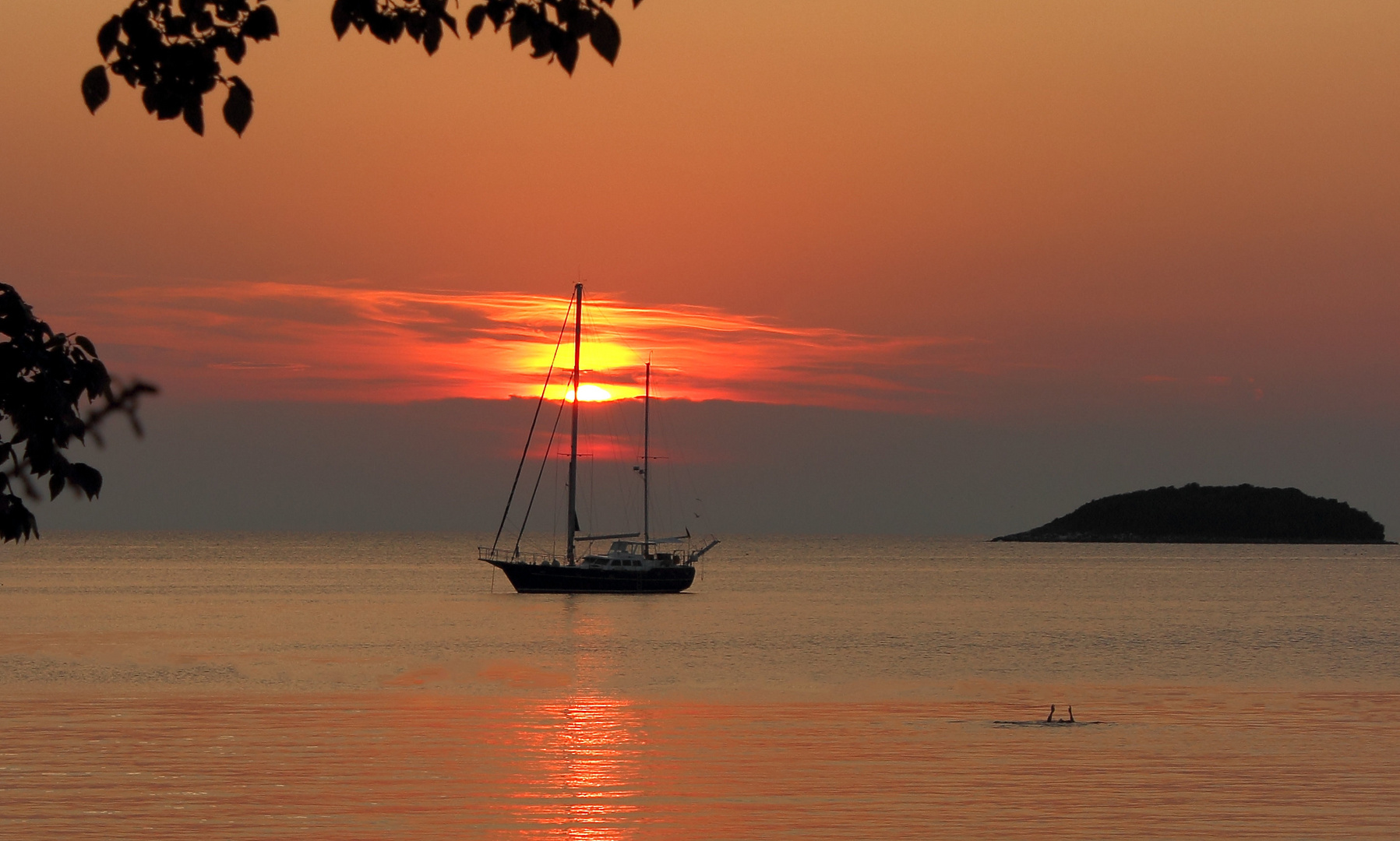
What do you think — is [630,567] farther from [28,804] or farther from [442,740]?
[28,804]

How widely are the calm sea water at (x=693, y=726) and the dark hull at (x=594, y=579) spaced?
27.7 ft

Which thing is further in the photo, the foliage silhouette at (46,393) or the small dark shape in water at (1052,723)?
the small dark shape in water at (1052,723)

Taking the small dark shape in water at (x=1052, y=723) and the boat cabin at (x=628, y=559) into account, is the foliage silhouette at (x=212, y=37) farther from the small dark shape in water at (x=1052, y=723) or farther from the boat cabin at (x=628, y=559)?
the boat cabin at (x=628, y=559)

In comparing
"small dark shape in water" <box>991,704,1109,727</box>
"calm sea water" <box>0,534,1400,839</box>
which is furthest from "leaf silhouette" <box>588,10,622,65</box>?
"small dark shape in water" <box>991,704,1109,727</box>

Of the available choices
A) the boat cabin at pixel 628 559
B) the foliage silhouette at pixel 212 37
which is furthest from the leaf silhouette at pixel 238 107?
the boat cabin at pixel 628 559

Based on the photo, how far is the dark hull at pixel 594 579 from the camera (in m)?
103

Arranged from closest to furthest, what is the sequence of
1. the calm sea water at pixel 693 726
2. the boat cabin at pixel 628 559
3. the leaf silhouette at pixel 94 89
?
1. the leaf silhouette at pixel 94 89
2. the calm sea water at pixel 693 726
3. the boat cabin at pixel 628 559

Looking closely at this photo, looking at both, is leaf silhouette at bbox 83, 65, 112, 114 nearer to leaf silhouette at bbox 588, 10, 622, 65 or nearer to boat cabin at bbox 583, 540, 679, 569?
leaf silhouette at bbox 588, 10, 622, 65

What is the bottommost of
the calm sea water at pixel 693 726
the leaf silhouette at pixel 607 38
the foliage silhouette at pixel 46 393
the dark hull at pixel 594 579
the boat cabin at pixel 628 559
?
the calm sea water at pixel 693 726

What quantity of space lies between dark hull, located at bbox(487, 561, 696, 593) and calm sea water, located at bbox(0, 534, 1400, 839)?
8441mm

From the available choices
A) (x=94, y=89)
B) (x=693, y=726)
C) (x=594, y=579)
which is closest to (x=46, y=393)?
(x=94, y=89)

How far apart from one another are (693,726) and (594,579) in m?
64.9

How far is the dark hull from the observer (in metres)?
103

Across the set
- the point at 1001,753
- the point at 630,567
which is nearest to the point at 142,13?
the point at 1001,753
